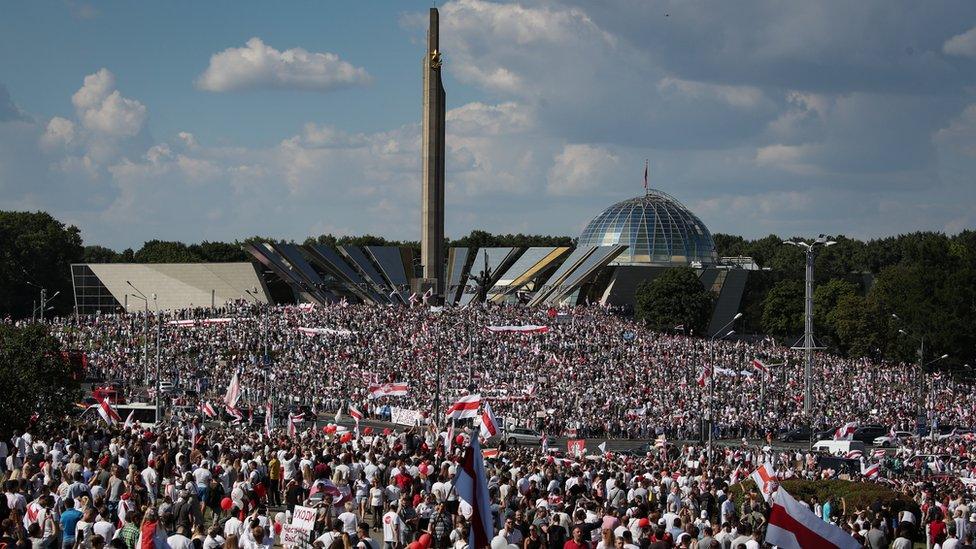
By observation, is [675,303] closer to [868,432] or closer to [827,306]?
[827,306]

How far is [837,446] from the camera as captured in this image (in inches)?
1500

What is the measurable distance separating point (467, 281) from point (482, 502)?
7439 cm

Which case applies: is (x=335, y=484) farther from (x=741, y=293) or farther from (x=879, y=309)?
(x=741, y=293)

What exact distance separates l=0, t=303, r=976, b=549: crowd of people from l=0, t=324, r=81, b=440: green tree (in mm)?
3376

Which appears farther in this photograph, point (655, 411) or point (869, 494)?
point (655, 411)

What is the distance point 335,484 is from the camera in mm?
20078

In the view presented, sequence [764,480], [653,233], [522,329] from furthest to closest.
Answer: [653,233]
[522,329]
[764,480]

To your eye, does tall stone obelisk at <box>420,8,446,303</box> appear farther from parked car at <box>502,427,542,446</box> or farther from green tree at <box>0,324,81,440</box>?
green tree at <box>0,324,81,440</box>

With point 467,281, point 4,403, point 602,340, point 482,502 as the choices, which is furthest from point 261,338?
point 482,502

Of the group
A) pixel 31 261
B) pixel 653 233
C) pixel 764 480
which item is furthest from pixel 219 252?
pixel 764 480

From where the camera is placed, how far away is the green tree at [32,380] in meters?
32.2

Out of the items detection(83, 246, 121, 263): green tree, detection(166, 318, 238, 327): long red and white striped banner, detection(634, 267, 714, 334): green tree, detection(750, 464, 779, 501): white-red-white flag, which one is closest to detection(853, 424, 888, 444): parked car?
detection(750, 464, 779, 501): white-red-white flag

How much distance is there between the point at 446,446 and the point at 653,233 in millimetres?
74627

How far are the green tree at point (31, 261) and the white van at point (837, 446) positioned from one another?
214 feet
